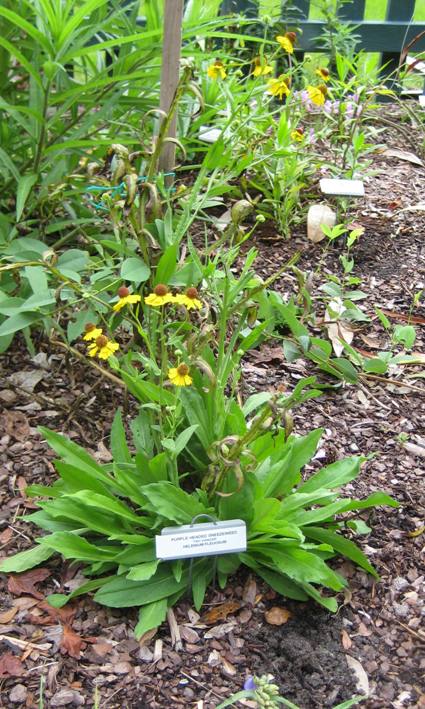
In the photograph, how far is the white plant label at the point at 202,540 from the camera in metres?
1.57

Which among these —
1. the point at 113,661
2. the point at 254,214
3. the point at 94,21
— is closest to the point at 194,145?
the point at 254,214

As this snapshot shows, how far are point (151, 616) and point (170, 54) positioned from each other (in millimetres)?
1361

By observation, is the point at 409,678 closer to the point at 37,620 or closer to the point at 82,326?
the point at 37,620

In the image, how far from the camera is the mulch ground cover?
1.55 meters

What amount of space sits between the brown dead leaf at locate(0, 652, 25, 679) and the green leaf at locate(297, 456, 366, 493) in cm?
67

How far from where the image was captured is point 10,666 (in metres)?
1.56

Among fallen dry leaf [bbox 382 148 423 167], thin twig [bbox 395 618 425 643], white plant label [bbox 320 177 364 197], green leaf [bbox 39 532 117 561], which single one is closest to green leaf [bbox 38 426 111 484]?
green leaf [bbox 39 532 117 561]

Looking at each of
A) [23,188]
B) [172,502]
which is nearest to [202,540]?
[172,502]

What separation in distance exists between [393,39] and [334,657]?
3.91 metres

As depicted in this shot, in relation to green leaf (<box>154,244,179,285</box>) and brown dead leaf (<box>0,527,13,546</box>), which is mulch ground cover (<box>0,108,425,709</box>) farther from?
green leaf (<box>154,244,179,285</box>)

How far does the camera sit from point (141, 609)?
163cm

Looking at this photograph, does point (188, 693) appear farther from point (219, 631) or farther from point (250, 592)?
point (250, 592)

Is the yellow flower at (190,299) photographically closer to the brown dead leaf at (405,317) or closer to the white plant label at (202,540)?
the white plant label at (202,540)

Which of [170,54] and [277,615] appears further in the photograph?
[170,54]
